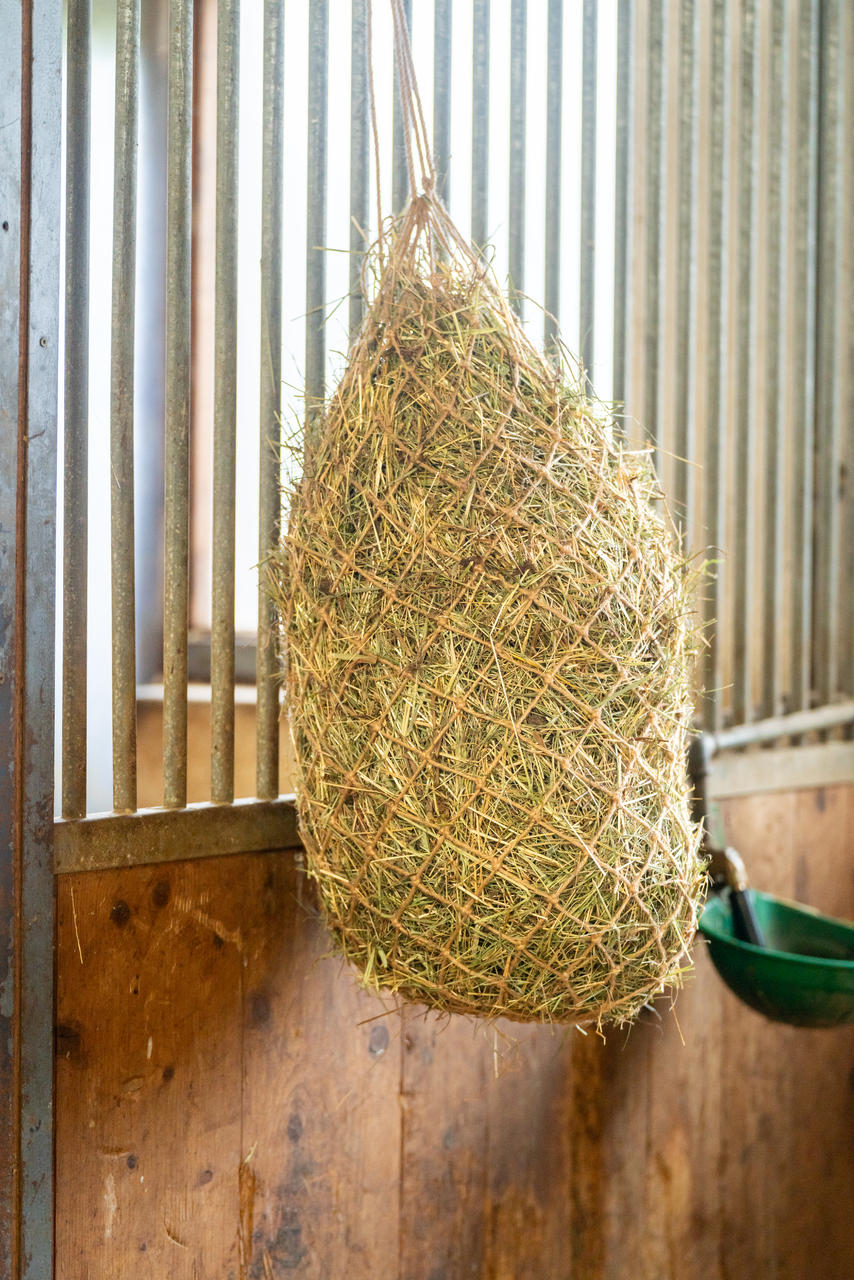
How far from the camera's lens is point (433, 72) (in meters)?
1.17

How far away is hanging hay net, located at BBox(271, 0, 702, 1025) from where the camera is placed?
0.80m

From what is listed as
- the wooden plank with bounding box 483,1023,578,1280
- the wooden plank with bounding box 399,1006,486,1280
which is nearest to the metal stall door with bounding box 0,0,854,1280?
the wooden plank with bounding box 399,1006,486,1280

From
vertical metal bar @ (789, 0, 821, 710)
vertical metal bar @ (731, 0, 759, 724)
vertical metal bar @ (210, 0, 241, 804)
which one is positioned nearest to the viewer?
vertical metal bar @ (210, 0, 241, 804)

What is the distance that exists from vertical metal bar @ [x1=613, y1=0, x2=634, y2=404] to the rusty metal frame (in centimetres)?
70

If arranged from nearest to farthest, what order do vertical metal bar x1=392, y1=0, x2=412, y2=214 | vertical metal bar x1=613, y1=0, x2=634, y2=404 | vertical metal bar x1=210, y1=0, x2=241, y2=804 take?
vertical metal bar x1=210, y1=0, x2=241, y2=804, vertical metal bar x1=392, y1=0, x2=412, y2=214, vertical metal bar x1=613, y1=0, x2=634, y2=404

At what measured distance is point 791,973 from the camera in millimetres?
1126


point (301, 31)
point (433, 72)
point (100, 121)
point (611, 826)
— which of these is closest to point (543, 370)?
point (611, 826)

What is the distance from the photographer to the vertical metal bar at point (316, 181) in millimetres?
1077

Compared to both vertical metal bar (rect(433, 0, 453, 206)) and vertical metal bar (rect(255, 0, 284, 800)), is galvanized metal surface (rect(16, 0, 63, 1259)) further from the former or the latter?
vertical metal bar (rect(433, 0, 453, 206))

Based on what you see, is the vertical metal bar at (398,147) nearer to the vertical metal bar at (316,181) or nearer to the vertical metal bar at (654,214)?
the vertical metal bar at (316,181)

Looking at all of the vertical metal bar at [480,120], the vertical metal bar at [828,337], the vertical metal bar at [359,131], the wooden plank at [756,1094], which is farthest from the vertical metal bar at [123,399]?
the vertical metal bar at [828,337]

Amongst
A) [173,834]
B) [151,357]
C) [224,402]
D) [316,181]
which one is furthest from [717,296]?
[151,357]

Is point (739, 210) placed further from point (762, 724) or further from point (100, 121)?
point (100, 121)

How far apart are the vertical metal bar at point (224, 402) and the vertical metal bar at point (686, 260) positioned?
0.66m
